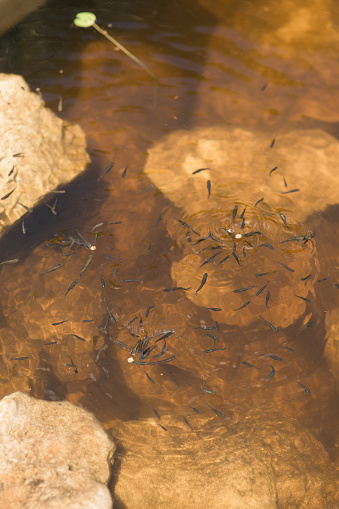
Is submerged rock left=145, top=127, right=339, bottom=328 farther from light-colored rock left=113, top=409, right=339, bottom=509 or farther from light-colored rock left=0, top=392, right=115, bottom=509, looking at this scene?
light-colored rock left=0, top=392, right=115, bottom=509

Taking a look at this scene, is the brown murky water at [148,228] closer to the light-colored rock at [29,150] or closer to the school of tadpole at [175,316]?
the school of tadpole at [175,316]

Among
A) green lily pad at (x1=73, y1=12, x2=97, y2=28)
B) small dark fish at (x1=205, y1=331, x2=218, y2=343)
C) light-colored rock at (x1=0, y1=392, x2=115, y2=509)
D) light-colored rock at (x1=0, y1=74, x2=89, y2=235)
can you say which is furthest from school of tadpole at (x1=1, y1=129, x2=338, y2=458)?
green lily pad at (x1=73, y1=12, x2=97, y2=28)

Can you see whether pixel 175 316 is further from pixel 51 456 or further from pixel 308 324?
pixel 51 456

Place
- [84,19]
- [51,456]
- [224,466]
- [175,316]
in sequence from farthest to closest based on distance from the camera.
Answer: [84,19], [175,316], [224,466], [51,456]

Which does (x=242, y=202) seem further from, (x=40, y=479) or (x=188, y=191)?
(x=40, y=479)

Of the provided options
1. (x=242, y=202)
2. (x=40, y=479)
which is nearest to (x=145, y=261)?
(x=242, y=202)

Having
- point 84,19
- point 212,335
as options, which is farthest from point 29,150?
point 212,335
